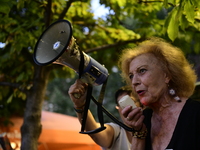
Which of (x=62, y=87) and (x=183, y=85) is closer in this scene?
(x=183, y=85)

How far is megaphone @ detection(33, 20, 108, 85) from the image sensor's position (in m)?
1.73

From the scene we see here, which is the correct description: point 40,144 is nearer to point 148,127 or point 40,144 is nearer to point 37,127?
point 37,127

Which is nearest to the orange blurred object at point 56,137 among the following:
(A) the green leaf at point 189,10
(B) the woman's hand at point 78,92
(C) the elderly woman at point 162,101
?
(B) the woman's hand at point 78,92

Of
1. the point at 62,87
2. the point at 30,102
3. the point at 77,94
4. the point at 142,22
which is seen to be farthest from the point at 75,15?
the point at 62,87

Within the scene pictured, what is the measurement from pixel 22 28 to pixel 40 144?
2.62 meters

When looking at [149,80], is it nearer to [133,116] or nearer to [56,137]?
[133,116]

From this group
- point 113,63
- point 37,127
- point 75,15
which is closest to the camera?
point 37,127

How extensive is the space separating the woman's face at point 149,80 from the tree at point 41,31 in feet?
4.97

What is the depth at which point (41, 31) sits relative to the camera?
13.0ft

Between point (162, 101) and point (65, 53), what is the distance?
28.9 inches

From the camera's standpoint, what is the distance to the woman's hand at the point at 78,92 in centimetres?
198

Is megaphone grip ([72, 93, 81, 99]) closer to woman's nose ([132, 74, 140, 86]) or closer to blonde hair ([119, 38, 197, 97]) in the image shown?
woman's nose ([132, 74, 140, 86])

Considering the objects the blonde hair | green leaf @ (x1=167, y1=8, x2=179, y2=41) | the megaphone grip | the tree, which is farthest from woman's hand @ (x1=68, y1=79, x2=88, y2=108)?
the tree

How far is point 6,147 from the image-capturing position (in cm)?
375
